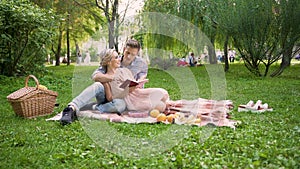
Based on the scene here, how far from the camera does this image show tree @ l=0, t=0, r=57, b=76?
8.11 m

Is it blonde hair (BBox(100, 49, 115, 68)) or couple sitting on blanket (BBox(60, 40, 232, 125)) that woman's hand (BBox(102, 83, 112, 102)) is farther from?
blonde hair (BBox(100, 49, 115, 68))

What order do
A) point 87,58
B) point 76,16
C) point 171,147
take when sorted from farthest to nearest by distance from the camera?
point 76,16 → point 87,58 → point 171,147

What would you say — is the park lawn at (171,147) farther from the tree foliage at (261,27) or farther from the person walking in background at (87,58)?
the tree foliage at (261,27)

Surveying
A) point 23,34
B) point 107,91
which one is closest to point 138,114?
point 107,91

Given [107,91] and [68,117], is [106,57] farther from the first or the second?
[68,117]

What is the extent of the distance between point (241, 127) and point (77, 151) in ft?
5.83

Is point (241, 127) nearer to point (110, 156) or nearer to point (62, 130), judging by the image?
point (110, 156)

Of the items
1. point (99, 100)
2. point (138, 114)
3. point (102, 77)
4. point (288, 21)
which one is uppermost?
point (288, 21)

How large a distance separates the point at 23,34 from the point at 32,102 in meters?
4.80

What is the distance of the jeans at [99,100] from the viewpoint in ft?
14.6

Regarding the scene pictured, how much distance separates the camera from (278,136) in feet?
11.1

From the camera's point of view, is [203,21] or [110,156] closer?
[110,156]

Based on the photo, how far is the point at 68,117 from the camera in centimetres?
406

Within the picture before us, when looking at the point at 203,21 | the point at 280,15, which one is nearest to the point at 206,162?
the point at 280,15
